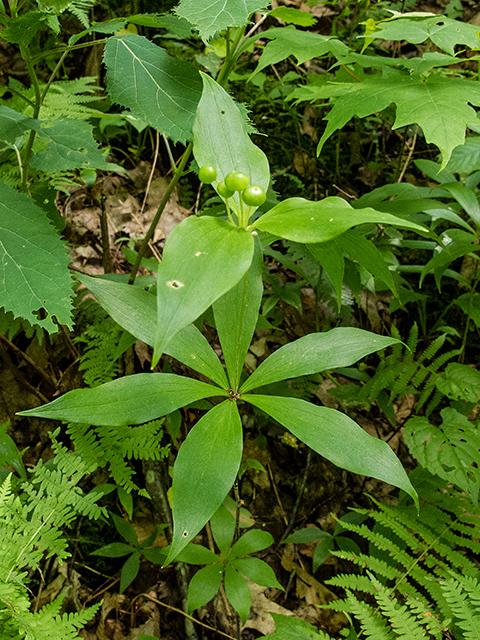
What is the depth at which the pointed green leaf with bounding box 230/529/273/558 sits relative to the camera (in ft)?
4.99

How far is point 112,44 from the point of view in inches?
52.5

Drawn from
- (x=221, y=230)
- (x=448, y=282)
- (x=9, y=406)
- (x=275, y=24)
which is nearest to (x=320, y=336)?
(x=221, y=230)

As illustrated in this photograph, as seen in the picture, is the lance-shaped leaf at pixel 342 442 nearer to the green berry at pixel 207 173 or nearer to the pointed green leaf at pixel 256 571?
the green berry at pixel 207 173

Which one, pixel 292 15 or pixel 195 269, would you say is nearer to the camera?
pixel 195 269

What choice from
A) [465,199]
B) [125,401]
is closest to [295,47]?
[465,199]

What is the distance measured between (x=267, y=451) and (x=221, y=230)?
65.9 inches

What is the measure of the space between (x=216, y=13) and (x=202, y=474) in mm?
1177

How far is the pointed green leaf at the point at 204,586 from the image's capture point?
139cm

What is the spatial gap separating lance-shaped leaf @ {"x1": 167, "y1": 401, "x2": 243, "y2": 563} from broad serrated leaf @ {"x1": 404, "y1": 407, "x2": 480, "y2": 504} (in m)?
0.98

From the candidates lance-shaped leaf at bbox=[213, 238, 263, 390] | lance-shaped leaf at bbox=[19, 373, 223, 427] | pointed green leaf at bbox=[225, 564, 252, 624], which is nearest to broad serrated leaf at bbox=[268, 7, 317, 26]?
lance-shaped leaf at bbox=[213, 238, 263, 390]

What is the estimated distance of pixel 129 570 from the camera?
64.3 inches

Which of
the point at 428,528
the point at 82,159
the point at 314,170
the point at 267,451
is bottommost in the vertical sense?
the point at 267,451

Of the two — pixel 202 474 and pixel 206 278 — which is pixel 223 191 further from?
pixel 202 474

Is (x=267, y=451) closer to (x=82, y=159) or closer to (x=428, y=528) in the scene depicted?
(x=428, y=528)
